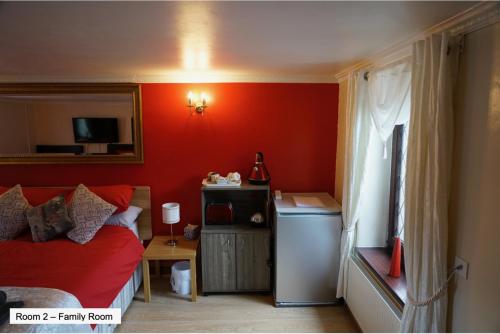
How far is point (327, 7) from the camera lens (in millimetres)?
1206

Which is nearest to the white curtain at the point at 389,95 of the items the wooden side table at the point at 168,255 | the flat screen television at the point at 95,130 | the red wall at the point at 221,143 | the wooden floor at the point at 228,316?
the red wall at the point at 221,143

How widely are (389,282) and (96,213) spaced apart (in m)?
2.50

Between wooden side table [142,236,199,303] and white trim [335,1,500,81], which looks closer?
white trim [335,1,500,81]

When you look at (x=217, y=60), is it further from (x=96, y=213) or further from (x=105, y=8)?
(x=96, y=213)

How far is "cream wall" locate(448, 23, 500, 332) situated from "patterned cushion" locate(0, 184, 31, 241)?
3.30m

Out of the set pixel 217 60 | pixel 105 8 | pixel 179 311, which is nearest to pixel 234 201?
pixel 179 311

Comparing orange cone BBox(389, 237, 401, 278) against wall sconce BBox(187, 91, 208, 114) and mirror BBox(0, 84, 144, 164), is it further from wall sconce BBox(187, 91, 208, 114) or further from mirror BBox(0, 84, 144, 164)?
mirror BBox(0, 84, 144, 164)

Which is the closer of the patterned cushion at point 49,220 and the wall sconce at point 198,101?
the patterned cushion at point 49,220

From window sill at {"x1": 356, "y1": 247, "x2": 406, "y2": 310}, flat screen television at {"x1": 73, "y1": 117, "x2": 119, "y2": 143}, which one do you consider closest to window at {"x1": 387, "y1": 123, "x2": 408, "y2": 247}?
window sill at {"x1": 356, "y1": 247, "x2": 406, "y2": 310}

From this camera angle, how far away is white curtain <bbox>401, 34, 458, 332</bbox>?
1333mm

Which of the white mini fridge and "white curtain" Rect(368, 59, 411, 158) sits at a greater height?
"white curtain" Rect(368, 59, 411, 158)

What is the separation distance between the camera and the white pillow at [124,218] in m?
2.88

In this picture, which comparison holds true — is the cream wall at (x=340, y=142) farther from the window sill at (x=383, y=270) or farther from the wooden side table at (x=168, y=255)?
the wooden side table at (x=168, y=255)

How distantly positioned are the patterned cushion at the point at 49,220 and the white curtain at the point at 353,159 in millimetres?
2438
